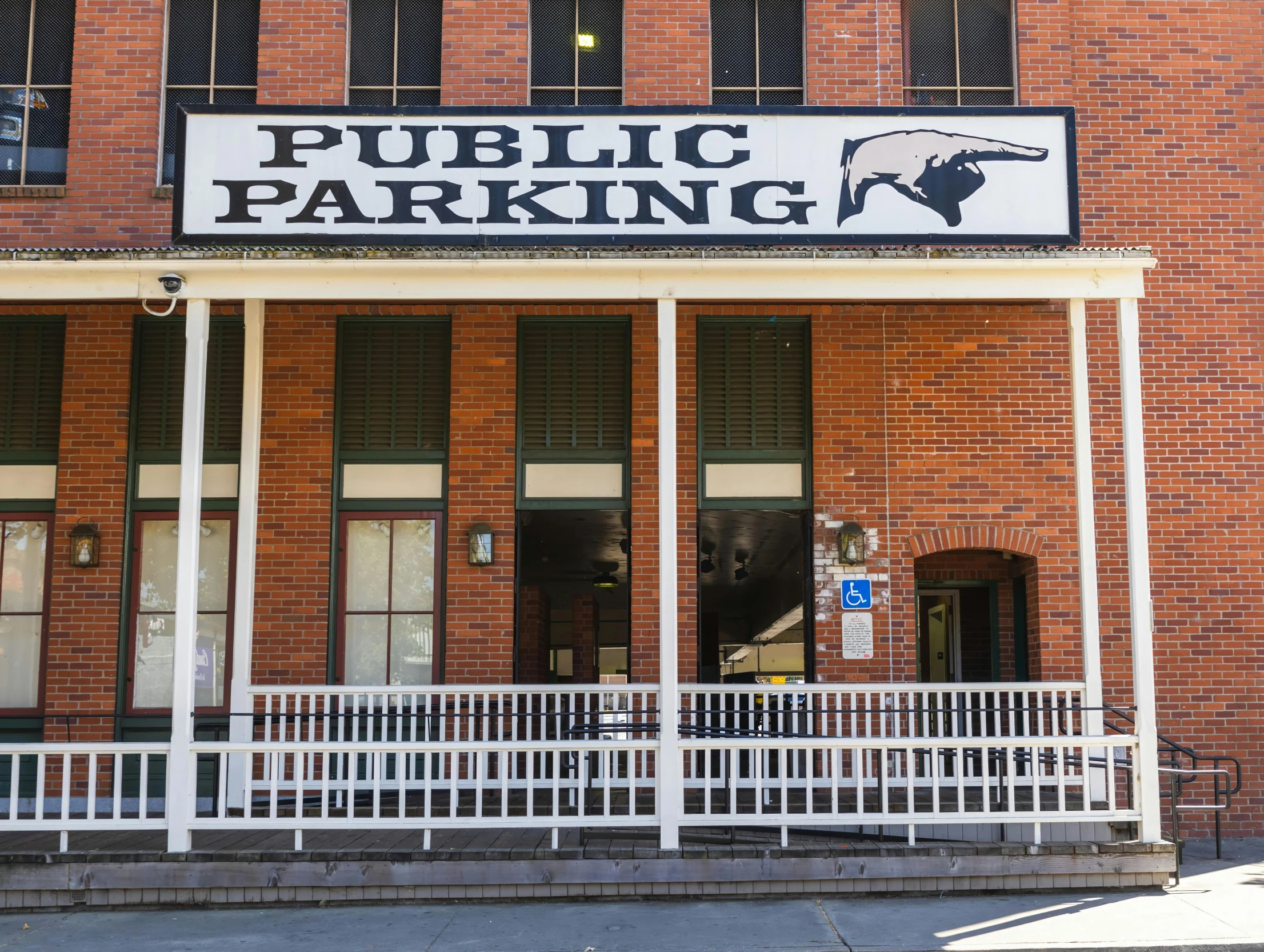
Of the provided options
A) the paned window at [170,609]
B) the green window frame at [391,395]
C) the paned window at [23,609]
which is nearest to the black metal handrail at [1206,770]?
the green window frame at [391,395]

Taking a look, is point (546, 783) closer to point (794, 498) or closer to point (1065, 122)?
point (794, 498)

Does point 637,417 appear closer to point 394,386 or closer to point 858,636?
point 394,386

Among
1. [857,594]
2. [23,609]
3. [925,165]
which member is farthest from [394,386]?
[925,165]

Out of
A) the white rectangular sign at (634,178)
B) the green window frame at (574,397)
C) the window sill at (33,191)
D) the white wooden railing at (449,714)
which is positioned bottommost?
the white wooden railing at (449,714)

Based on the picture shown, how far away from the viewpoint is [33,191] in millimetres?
12086

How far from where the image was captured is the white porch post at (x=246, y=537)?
10.4m

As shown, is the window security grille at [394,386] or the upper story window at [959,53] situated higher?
the upper story window at [959,53]

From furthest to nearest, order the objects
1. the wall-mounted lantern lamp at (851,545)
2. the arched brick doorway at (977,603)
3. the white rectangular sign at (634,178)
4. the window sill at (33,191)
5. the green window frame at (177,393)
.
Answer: the window sill at (33,191) < the green window frame at (177,393) < the arched brick doorway at (977,603) < the wall-mounted lantern lamp at (851,545) < the white rectangular sign at (634,178)

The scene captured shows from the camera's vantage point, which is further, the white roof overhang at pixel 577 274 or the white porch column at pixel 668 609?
the white roof overhang at pixel 577 274

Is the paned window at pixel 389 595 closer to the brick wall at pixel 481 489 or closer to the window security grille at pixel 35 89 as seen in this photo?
the brick wall at pixel 481 489

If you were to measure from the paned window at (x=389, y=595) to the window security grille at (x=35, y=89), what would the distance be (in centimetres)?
473

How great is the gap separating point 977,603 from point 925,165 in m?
4.93

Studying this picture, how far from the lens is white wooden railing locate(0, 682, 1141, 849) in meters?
8.84

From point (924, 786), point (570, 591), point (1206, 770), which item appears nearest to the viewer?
point (924, 786)
